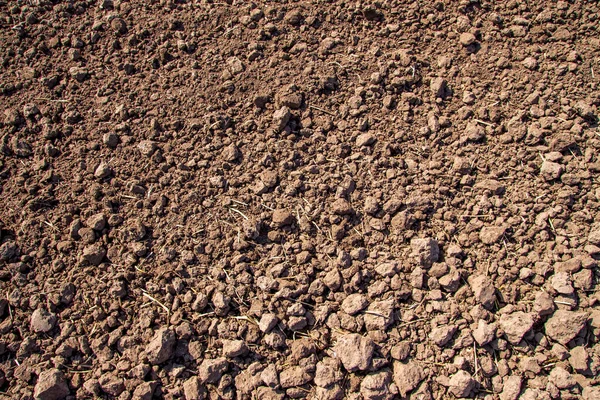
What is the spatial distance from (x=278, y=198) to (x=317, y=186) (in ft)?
0.68

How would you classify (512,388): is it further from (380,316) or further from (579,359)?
(380,316)

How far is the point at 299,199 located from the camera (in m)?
2.28

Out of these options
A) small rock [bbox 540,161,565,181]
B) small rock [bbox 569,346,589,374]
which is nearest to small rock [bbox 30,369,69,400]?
small rock [bbox 569,346,589,374]

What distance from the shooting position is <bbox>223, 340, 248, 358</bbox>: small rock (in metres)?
1.95

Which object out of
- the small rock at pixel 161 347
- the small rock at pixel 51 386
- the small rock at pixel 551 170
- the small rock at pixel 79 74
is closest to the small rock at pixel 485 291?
the small rock at pixel 551 170

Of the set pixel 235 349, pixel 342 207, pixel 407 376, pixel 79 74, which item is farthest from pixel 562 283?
pixel 79 74

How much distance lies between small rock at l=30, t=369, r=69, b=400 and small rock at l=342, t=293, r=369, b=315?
49.2 inches

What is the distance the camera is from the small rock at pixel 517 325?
1.94m

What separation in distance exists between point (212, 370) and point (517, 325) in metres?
1.31

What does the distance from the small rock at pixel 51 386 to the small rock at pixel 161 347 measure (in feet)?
1.25

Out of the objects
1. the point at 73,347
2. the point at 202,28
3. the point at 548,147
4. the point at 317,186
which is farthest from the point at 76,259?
the point at 548,147

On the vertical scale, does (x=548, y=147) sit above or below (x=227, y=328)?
above

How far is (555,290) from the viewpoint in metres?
2.04

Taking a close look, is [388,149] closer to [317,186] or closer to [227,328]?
[317,186]
